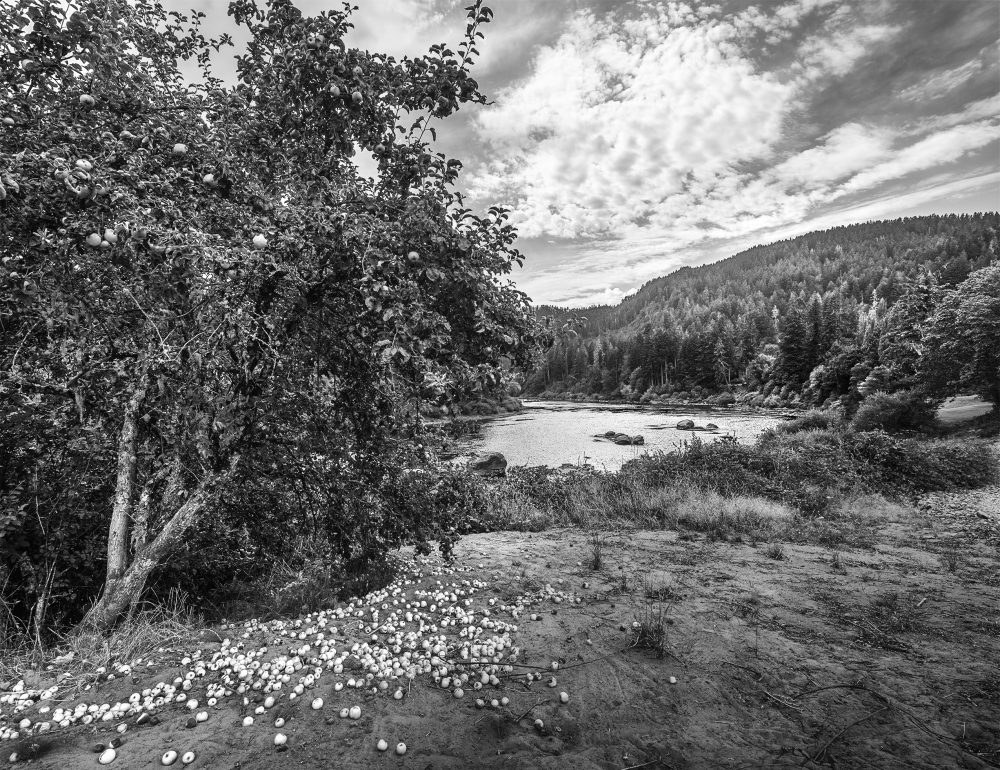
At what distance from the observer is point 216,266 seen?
2926 mm

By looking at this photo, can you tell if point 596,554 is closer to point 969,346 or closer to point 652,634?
point 652,634

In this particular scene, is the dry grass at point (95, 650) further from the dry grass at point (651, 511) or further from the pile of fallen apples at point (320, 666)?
the dry grass at point (651, 511)

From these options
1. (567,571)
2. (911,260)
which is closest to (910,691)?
(567,571)

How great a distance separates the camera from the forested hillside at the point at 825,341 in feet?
89.6

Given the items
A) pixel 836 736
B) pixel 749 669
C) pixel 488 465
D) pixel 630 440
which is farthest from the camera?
pixel 630 440

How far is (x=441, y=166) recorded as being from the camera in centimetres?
371

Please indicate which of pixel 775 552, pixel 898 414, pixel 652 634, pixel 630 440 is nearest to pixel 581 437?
pixel 630 440

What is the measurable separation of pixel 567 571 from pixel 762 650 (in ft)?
10.2

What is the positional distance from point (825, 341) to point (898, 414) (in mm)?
37998

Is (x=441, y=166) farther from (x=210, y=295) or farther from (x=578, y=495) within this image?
(x=578, y=495)

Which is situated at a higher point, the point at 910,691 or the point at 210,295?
the point at 210,295

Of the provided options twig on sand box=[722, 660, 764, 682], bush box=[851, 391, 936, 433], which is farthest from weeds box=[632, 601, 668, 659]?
bush box=[851, 391, 936, 433]

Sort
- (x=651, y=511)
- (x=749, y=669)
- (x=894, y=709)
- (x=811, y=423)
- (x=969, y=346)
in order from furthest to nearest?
(x=811, y=423) → (x=969, y=346) → (x=651, y=511) → (x=749, y=669) → (x=894, y=709)

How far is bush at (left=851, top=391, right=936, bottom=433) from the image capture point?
1016 inches
